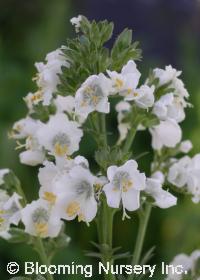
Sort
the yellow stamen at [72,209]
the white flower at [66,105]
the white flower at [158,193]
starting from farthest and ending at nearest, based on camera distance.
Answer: the white flower at [66,105] < the white flower at [158,193] < the yellow stamen at [72,209]

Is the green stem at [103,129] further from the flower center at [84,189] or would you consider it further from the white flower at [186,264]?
the white flower at [186,264]

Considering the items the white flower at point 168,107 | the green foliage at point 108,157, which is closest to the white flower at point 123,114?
the white flower at point 168,107

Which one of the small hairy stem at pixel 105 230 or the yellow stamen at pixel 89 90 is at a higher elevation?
the yellow stamen at pixel 89 90

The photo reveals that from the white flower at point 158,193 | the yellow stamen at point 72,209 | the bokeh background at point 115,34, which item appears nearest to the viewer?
the yellow stamen at point 72,209

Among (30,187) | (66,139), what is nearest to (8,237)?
(66,139)

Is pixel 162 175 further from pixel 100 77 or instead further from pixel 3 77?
pixel 3 77

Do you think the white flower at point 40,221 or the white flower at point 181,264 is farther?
the white flower at point 181,264
